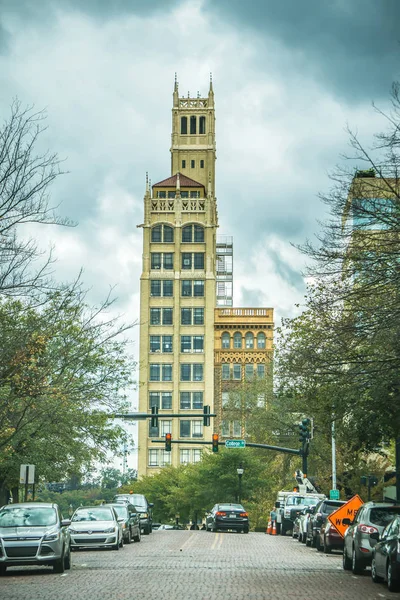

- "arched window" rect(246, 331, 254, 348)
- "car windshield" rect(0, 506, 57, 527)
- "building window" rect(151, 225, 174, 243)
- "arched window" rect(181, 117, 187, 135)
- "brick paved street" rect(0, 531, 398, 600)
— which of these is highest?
"arched window" rect(181, 117, 187, 135)

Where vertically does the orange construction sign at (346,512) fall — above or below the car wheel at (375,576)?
above

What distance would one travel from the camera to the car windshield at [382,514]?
2119cm

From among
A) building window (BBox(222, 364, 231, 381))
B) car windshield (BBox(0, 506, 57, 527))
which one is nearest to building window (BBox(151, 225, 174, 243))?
building window (BBox(222, 364, 231, 381))

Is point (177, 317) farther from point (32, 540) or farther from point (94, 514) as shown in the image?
point (32, 540)

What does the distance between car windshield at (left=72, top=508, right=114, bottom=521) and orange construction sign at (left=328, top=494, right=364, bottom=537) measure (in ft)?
24.4

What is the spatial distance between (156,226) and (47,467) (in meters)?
76.3

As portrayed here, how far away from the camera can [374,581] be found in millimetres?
19375

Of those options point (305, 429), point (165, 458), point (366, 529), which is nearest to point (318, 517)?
point (366, 529)

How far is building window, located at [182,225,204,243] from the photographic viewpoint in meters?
115

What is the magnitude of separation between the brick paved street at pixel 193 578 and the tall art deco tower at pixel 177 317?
267 ft

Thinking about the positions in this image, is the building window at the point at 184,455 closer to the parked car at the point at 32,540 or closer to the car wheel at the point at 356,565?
the parked car at the point at 32,540

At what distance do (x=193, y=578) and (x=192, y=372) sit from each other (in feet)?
306

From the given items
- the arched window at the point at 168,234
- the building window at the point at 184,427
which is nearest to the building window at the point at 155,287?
the arched window at the point at 168,234

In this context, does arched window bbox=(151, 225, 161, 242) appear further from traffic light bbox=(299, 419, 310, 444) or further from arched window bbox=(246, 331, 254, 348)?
traffic light bbox=(299, 419, 310, 444)
